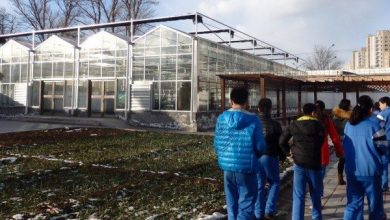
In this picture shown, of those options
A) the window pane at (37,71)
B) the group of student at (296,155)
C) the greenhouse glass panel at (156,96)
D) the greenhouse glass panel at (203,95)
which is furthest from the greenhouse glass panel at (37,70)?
the group of student at (296,155)

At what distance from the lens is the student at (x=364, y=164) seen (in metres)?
4.63

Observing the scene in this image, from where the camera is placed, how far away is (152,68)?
22938mm

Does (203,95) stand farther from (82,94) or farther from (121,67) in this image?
(82,94)

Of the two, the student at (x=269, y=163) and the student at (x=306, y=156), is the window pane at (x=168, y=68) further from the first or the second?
the student at (x=306, y=156)

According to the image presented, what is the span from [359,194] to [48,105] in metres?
26.2

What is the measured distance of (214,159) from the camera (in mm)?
10523

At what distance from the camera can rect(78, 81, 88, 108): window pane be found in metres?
26.2

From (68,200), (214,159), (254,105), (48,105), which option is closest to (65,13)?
(48,105)

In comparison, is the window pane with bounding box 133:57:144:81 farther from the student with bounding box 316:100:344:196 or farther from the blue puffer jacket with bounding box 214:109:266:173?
the blue puffer jacket with bounding box 214:109:266:173

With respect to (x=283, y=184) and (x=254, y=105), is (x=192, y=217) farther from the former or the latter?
(x=254, y=105)

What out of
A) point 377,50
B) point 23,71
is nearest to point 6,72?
point 23,71

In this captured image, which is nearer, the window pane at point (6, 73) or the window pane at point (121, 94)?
the window pane at point (121, 94)

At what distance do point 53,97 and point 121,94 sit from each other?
6.06 metres

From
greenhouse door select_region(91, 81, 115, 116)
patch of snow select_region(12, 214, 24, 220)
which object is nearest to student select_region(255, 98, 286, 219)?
patch of snow select_region(12, 214, 24, 220)
